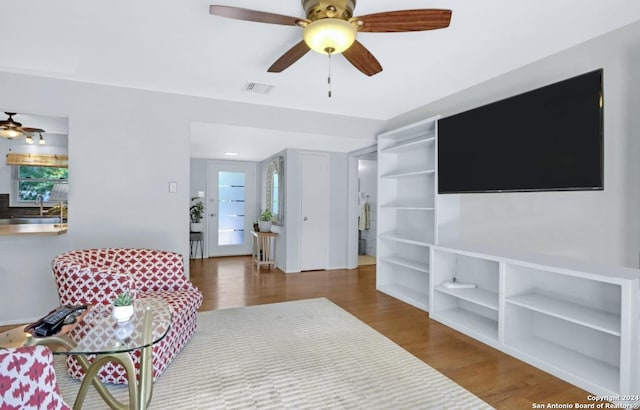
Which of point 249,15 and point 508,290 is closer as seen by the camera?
point 249,15

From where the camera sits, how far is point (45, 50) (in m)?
2.68

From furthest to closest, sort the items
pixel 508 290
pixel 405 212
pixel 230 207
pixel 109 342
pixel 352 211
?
pixel 230 207, pixel 352 211, pixel 405 212, pixel 508 290, pixel 109 342

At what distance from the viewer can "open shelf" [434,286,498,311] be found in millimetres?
2830

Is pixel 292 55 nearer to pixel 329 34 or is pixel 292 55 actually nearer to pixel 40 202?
pixel 329 34

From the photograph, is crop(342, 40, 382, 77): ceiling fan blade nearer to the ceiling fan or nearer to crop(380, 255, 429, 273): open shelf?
the ceiling fan

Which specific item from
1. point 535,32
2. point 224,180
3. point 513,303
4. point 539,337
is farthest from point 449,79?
point 224,180

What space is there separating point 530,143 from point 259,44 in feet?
7.43

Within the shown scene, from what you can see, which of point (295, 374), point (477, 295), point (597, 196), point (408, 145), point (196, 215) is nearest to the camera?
point (295, 374)

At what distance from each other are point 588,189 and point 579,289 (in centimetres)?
80

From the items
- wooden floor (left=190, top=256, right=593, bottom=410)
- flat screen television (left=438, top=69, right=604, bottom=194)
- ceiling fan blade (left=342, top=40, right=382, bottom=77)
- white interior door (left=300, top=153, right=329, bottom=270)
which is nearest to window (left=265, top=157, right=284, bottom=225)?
white interior door (left=300, top=153, right=329, bottom=270)

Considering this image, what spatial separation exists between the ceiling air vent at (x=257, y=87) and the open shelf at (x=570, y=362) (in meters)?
3.25

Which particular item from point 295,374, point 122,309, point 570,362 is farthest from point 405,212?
point 122,309

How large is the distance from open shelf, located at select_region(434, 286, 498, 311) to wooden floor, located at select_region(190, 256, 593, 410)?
0.34 metres

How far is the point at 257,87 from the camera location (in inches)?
136
